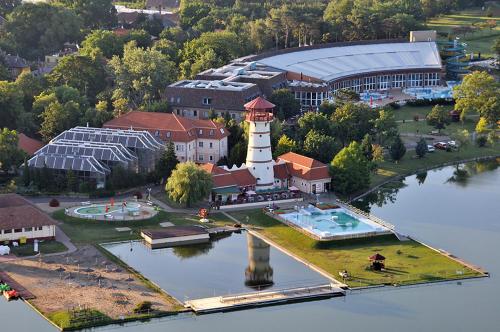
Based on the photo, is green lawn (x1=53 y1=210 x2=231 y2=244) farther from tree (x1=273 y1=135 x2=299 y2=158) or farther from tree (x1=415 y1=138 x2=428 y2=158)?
tree (x1=415 y1=138 x2=428 y2=158)

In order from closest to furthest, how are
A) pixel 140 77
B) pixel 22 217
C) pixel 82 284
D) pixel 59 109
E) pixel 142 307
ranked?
pixel 142 307 < pixel 82 284 < pixel 22 217 < pixel 59 109 < pixel 140 77

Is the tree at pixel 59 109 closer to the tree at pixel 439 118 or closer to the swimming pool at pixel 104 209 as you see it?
the swimming pool at pixel 104 209

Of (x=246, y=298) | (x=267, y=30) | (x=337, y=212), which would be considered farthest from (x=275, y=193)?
(x=267, y=30)

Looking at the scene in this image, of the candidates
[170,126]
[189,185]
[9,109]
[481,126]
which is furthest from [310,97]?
[189,185]

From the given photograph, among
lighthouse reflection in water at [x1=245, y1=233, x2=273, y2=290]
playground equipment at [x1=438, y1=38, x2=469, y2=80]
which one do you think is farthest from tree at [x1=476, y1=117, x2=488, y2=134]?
lighthouse reflection in water at [x1=245, y1=233, x2=273, y2=290]

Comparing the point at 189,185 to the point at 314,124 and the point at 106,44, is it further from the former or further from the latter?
the point at 106,44

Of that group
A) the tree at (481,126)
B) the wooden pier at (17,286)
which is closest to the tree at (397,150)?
the tree at (481,126)
